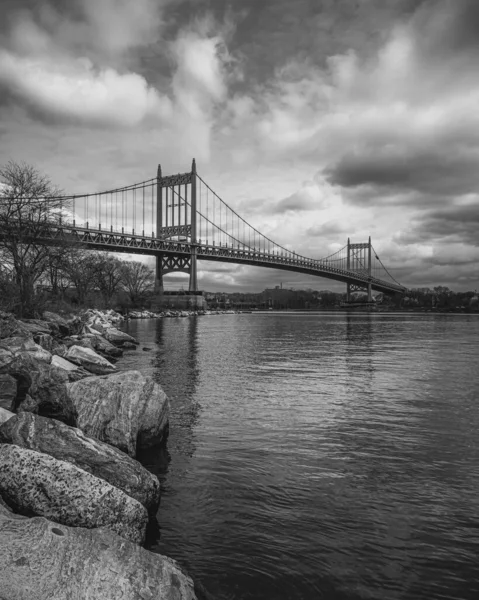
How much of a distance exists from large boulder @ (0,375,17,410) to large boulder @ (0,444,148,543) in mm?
3002

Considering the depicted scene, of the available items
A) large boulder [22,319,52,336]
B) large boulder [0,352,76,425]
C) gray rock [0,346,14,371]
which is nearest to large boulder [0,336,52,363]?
gray rock [0,346,14,371]

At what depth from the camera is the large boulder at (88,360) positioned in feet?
38.9

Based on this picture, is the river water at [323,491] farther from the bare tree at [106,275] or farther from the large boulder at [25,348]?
the bare tree at [106,275]

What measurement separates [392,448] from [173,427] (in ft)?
11.9

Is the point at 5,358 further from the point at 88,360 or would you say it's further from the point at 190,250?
the point at 190,250

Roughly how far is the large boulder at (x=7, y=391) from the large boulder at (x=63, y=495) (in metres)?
3.00

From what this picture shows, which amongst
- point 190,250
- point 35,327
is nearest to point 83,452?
point 35,327

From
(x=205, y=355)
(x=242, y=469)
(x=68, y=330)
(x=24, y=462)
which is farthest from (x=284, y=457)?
(x=68, y=330)

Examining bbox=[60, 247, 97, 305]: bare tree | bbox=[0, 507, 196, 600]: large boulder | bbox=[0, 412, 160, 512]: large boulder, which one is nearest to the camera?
bbox=[0, 507, 196, 600]: large boulder

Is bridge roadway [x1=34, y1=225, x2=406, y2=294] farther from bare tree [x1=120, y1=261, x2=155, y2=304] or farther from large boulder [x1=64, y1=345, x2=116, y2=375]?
large boulder [x1=64, y1=345, x2=116, y2=375]

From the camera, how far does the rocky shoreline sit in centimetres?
280

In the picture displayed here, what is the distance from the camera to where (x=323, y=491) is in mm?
5250

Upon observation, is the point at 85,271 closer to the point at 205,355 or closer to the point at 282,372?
the point at 205,355

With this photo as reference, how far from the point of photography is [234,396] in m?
10.4
